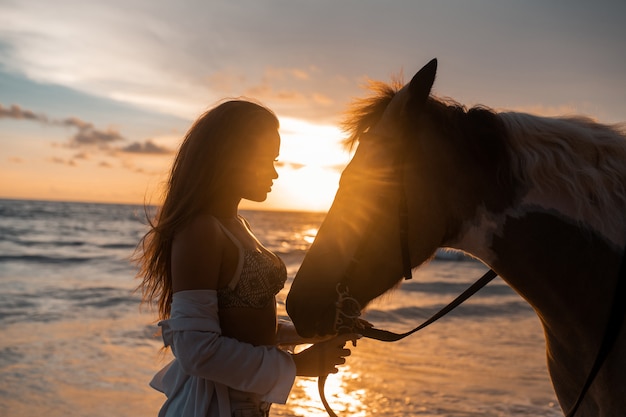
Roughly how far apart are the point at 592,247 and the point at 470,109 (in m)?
0.57

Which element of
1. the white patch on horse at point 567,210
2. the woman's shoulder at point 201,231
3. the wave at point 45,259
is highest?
the white patch on horse at point 567,210

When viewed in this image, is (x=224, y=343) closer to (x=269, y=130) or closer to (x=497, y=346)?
(x=269, y=130)

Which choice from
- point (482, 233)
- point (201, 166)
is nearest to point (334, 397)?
point (201, 166)

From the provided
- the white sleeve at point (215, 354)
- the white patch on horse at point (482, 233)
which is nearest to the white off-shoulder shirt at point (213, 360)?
the white sleeve at point (215, 354)

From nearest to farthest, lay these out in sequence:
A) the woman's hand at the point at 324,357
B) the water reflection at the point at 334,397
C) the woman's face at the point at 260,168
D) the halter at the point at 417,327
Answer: the halter at the point at 417,327 < the woman's hand at the point at 324,357 < the woman's face at the point at 260,168 < the water reflection at the point at 334,397

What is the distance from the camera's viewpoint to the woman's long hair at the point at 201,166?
202 cm

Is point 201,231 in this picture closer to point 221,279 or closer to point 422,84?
point 221,279

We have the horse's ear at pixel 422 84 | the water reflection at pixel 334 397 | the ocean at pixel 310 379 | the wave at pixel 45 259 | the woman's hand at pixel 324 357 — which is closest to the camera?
the horse's ear at pixel 422 84

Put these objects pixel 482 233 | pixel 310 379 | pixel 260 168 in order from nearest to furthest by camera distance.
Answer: pixel 482 233, pixel 260 168, pixel 310 379

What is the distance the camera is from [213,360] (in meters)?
1.86

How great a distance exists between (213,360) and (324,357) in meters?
0.39

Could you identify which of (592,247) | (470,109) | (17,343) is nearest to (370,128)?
(470,109)

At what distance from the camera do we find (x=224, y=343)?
1.89 meters

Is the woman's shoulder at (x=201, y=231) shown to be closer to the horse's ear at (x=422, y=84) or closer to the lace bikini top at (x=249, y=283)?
the lace bikini top at (x=249, y=283)
